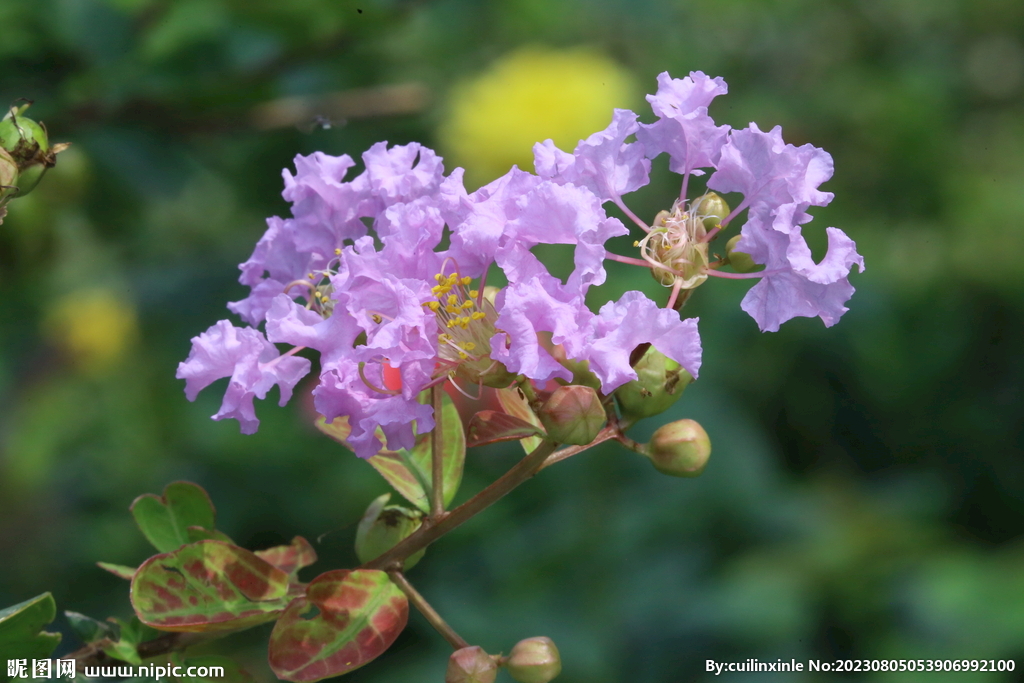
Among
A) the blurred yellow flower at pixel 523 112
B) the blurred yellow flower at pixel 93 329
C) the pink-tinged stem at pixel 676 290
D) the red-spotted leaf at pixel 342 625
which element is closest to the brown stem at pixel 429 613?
the red-spotted leaf at pixel 342 625

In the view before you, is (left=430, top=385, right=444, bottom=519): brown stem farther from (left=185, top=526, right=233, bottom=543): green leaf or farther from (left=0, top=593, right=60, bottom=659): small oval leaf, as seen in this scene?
(left=0, top=593, right=60, bottom=659): small oval leaf

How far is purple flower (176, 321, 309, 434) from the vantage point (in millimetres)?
884

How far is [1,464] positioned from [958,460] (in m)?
2.73

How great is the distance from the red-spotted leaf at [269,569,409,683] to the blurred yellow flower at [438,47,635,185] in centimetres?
172

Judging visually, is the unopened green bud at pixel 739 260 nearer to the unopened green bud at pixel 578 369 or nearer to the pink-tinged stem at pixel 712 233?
the pink-tinged stem at pixel 712 233

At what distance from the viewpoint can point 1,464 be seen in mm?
2781

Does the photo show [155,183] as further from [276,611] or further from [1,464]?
[1,464]

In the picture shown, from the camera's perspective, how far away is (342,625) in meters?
0.92

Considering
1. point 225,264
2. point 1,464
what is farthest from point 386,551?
point 1,464

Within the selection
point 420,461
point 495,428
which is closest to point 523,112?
point 420,461

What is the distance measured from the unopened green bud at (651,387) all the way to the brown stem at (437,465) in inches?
6.7

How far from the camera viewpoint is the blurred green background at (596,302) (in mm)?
1685

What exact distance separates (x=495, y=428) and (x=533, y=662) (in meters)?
0.22

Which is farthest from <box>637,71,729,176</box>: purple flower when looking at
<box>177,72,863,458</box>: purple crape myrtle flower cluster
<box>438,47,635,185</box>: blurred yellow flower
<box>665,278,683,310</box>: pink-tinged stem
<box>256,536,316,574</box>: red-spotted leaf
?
<box>438,47,635,185</box>: blurred yellow flower
